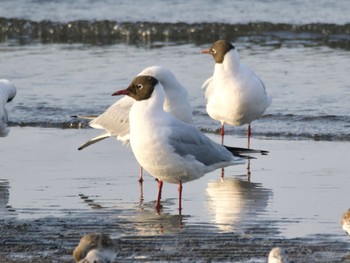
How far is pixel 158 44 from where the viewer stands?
17.8 metres

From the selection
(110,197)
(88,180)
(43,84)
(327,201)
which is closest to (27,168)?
(88,180)

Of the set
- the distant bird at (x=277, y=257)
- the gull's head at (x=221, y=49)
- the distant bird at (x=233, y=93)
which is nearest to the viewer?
the distant bird at (x=277, y=257)

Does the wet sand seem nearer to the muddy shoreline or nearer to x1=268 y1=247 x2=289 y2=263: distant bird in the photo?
the muddy shoreline

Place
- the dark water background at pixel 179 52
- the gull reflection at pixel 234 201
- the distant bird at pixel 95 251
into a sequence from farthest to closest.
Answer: the dark water background at pixel 179 52
the gull reflection at pixel 234 201
the distant bird at pixel 95 251

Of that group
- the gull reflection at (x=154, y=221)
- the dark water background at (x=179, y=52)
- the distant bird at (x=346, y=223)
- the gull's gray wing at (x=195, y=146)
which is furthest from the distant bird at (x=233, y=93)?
the distant bird at (x=346, y=223)

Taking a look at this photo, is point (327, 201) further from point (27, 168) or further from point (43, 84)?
point (43, 84)

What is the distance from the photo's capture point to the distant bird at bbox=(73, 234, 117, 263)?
584 centimetres

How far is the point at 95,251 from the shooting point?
5.86 meters

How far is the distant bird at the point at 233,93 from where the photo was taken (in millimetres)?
10562

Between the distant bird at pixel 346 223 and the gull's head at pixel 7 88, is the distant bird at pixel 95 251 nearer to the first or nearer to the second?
the distant bird at pixel 346 223

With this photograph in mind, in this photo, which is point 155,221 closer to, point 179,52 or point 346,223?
point 346,223

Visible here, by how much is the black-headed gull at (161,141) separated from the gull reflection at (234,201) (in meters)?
0.29

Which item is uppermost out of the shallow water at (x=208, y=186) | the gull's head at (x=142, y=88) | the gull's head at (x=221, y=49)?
the gull's head at (x=142, y=88)

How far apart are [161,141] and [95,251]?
1.90 meters
